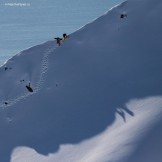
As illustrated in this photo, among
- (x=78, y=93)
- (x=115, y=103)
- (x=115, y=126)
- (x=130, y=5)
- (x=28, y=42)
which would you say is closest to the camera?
(x=115, y=126)

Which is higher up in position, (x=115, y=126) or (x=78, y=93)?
(x=78, y=93)

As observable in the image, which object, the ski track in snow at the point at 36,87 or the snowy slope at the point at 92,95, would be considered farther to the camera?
the ski track in snow at the point at 36,87

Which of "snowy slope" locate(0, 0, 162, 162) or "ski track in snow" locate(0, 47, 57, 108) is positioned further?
"ski track in snow" locate(0, 47, 57, 108)

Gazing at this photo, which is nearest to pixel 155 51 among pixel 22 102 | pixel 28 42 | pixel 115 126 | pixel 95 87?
pixel 95 87

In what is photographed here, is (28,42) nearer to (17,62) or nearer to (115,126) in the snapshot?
(17,62)

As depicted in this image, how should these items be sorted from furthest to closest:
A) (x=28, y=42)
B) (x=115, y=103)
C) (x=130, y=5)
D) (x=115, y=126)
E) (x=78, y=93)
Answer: (x=28, y=42) → (x=130, y=5) → (x=78, y=93) → (x=115, y=103) → (x=115, y=126)

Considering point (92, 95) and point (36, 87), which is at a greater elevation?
point (36, 87)

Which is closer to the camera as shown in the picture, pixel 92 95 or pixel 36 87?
pixel 92 95

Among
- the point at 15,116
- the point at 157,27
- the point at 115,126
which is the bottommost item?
the point at 115,126
